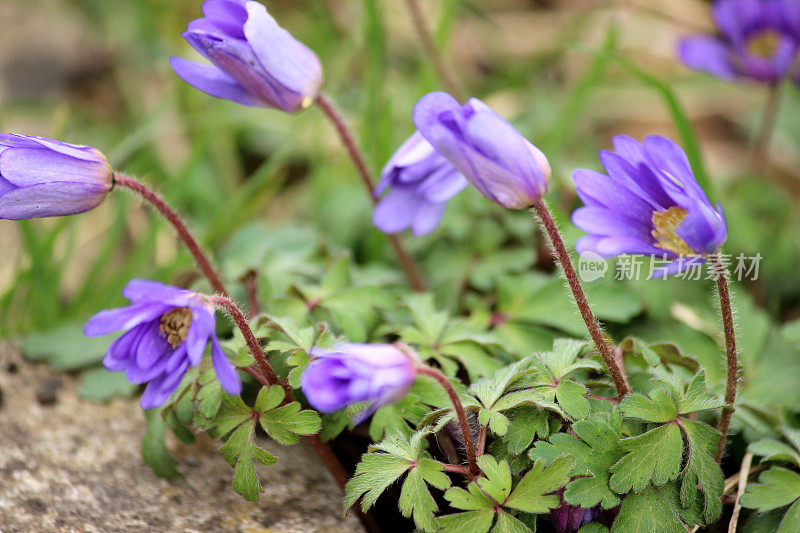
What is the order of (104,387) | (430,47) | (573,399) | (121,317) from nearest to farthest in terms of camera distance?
1. (121,317)
2. (573,399)
3. (104,387)
4. (430,47)

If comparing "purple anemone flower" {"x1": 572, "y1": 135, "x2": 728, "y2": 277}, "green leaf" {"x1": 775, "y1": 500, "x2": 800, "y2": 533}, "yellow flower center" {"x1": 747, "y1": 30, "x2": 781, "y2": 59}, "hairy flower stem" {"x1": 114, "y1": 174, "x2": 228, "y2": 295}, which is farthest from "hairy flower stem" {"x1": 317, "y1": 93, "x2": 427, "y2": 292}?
"yellow flower center" {"x1": 747, "y1": 30, "x2": 781, "y2": 59}

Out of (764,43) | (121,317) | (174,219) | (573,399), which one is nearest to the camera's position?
(121,317)

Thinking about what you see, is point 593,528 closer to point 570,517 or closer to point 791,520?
point 570,517

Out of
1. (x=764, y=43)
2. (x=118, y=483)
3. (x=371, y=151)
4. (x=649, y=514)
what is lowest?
(x=118, y=483)

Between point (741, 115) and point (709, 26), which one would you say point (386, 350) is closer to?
point (741, 115)

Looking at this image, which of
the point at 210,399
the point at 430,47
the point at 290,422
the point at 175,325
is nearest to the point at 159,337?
the point at 175,325

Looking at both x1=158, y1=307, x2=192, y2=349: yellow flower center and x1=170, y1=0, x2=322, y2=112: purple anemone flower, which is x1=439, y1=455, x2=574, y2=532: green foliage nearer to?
x1=158, y1=307, x2=192, y2=349: yellow flower center
